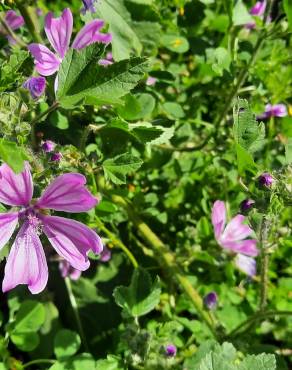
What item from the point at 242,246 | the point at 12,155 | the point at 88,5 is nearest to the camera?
the point at 12,155

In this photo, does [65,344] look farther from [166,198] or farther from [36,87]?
[36,87]

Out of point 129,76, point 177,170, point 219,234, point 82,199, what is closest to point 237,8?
point 177,170

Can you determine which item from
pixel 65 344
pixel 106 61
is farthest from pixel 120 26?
pixel 65 344

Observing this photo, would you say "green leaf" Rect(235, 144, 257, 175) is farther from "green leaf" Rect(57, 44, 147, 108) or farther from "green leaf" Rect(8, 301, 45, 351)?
"green leaf" Rect(8, 301, 45, 351)

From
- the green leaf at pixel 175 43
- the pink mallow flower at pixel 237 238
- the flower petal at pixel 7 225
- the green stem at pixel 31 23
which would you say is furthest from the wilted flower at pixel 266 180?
the green leaf at pixel 175 43

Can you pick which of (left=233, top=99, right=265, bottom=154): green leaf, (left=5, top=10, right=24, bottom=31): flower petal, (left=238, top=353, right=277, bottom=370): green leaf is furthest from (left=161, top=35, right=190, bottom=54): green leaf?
(left=238, top=353, right=277, bottom=370): green leaf

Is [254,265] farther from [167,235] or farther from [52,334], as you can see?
[52,334]
